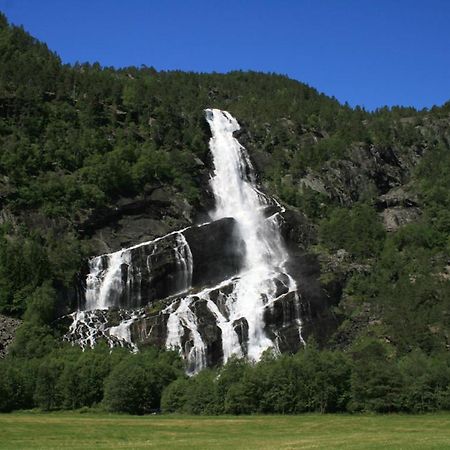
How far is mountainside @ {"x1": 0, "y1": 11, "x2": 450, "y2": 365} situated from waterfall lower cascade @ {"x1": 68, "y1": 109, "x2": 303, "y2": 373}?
1.37 m

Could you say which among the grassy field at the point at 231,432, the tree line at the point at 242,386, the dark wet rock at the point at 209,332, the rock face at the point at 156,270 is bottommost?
the grassy field at the point at 231,432

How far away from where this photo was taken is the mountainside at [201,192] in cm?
9500

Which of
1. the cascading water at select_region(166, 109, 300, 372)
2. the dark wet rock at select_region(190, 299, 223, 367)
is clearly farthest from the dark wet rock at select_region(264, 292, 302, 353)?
the dark wet rock at select_region(190, 299, 223, 367)

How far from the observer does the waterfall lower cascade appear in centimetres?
8881

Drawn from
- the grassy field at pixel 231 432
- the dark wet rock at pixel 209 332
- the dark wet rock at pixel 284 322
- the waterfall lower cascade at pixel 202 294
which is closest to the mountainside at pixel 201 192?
the dark wet rock at pixel 209 332

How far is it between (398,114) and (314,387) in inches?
4938

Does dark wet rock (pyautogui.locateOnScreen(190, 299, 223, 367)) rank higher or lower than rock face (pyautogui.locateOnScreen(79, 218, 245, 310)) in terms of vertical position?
lower

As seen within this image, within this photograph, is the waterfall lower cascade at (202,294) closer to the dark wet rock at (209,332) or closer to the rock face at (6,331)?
the dark wet rock at (209,332)

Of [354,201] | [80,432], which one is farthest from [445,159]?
[80,432]

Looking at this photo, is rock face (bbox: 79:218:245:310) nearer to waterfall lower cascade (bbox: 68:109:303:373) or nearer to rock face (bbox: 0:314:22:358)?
waterfall lower cascade (bbox: 68:109:303:373)

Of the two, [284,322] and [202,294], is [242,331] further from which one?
[202,294]

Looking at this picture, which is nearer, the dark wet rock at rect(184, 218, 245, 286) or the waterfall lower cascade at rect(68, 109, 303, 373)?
the waterfall lower cascade at rect(68, 109, 303, 373)

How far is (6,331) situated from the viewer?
88438 millimetres

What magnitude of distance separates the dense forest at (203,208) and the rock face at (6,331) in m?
2.44
